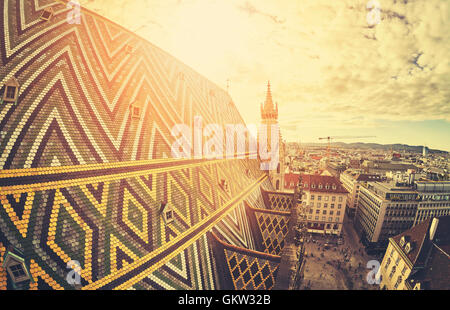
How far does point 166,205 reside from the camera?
298 inches

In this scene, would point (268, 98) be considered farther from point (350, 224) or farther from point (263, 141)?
point (350, 224)

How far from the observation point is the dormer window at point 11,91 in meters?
5.03

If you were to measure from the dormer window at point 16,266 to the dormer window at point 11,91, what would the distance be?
391 centimetres

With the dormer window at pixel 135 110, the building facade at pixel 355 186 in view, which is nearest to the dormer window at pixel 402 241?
the dormer window at pixel 135 110

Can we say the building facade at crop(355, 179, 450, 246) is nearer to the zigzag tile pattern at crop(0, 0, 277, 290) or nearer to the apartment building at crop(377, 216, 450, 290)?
the apartment building at crop(377, 216, 450, 290)

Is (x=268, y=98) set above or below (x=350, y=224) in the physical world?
above

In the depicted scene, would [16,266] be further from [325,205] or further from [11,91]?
[325,205]

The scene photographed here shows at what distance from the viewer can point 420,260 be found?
15039mm

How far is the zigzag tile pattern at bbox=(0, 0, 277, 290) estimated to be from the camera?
188 inches

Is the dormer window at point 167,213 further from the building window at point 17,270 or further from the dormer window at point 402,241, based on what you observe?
the dormer window at point 402,241

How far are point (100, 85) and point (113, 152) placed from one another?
279 centimetres

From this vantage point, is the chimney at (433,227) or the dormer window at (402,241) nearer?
the chimney at (433,227)
